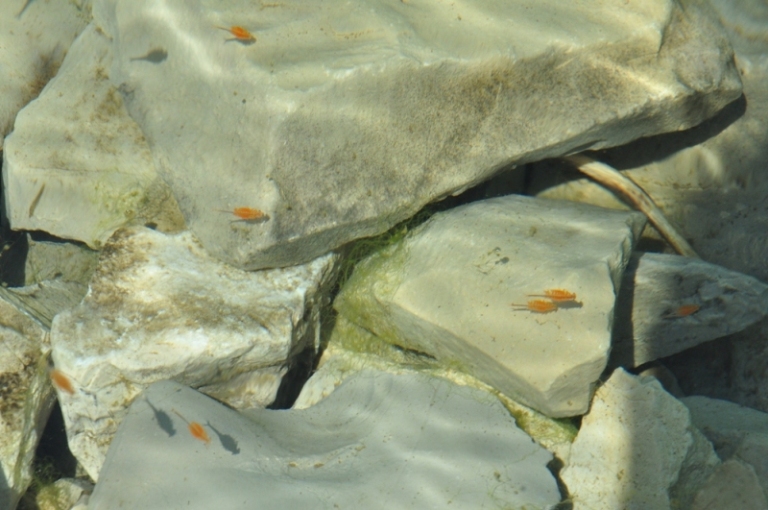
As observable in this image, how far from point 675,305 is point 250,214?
8.50 ft

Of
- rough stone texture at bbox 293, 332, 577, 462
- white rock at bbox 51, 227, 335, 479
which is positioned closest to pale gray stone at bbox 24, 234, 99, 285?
white rock at bbox 51, 227, 335, 479

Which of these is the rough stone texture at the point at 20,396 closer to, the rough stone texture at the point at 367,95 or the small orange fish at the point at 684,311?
the rough stone texture at the point at 367,95

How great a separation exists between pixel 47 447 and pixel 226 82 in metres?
2.74

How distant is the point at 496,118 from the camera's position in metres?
3.63

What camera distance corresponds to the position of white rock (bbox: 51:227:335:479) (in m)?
3.44

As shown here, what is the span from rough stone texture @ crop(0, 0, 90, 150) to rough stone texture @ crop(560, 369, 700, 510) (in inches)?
184

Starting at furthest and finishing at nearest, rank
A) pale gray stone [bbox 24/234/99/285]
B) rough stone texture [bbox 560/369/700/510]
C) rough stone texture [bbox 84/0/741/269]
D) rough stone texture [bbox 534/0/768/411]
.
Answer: pale gray stone [bbox 24/234/99/285] < rough stone texture [bbox 534/0/768/411] < rough stone texture [bbox 84/0/741/269] < rough stone texture [bbox 560/369/700/510]

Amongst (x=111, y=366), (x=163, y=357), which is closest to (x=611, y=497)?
(x=163, y=357)

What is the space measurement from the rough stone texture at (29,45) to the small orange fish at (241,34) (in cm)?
229

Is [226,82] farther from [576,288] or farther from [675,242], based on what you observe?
[675,242]

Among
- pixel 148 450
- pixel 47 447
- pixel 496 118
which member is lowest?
pixel 47 447

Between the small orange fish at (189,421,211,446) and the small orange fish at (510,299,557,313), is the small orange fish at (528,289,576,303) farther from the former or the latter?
the small orange fish at (189,421,211,446)

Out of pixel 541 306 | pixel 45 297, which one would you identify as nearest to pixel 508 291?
pixel 541 306

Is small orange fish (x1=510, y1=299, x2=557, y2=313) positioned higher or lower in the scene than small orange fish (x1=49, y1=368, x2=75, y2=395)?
higher
